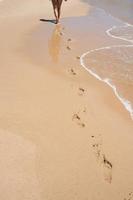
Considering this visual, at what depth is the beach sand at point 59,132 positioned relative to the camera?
3596 mm

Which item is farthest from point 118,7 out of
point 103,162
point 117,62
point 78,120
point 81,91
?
point 103,162

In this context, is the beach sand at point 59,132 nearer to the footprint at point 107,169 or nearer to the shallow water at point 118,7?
the footprint at point 107,169

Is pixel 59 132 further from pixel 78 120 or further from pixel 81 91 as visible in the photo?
pixel 81 91

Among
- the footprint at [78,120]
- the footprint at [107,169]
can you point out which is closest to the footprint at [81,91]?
the footprint at [78,120]

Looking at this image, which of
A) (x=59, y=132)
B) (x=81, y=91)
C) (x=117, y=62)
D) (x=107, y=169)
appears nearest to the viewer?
(x=107, y=169)

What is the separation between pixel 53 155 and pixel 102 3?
13.4 m

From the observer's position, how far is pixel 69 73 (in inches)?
269

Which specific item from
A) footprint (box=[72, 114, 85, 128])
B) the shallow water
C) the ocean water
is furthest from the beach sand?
the shallow water

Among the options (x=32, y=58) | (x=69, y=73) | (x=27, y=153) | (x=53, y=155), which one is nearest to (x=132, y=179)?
(x=53, y=155)

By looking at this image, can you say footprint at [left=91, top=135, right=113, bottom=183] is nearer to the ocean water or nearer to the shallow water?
the ocean water

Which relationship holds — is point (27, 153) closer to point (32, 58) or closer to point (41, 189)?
point (41, 189)

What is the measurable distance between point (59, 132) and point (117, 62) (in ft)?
11.7

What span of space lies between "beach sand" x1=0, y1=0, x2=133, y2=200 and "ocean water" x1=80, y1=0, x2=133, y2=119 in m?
0.17

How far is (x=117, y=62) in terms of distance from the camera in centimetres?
764
